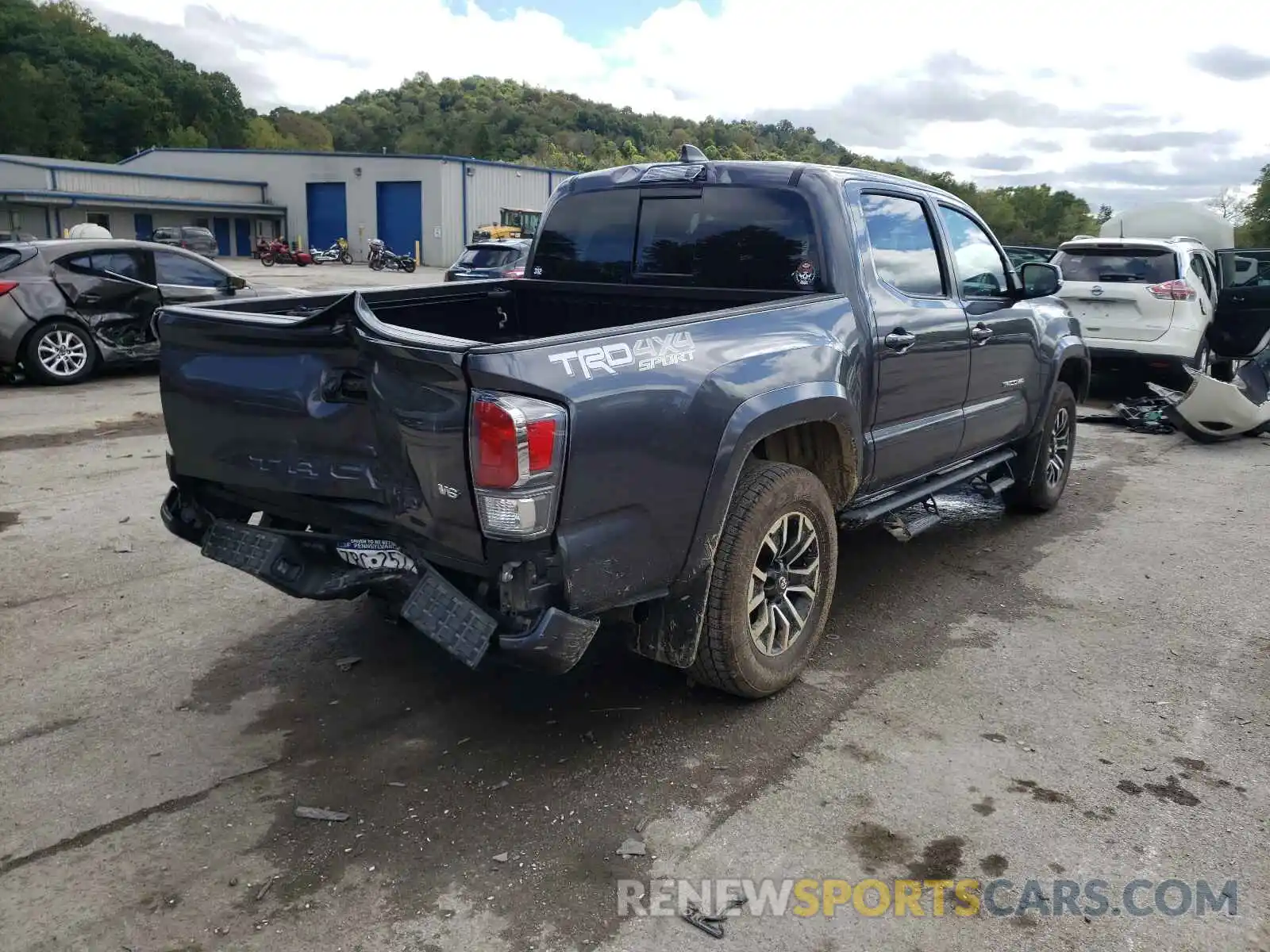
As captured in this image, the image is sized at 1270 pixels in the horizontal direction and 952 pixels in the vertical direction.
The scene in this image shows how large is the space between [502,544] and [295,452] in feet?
3.21

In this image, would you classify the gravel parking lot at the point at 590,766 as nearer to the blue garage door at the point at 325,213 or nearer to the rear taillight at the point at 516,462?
the rear taillight at the point at 516,462

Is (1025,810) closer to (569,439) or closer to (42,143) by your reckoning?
(569,439)

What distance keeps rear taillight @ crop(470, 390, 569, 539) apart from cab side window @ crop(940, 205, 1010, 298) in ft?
10.3

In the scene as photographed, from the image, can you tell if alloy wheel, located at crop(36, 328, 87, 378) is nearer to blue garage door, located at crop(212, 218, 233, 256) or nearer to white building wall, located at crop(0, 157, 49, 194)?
white building wall, located at crop(0, 157, 49, 194)

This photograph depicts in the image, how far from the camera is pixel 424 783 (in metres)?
3.38

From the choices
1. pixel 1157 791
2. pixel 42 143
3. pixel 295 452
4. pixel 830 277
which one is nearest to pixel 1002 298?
pixel 830 277

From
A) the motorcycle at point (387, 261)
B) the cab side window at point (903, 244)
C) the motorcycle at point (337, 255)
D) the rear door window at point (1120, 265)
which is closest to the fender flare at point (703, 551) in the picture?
the cab side window at point (903, 244)

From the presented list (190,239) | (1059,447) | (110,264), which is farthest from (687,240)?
(190,239)

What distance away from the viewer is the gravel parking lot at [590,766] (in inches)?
108

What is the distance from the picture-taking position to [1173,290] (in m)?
10.7

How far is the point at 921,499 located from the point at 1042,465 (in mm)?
1911

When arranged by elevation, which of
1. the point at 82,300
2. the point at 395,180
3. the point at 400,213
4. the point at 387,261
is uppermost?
the point at 395,180

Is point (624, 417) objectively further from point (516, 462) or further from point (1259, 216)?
point (1259, 216)

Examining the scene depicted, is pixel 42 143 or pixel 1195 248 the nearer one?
pixel 1195 248
